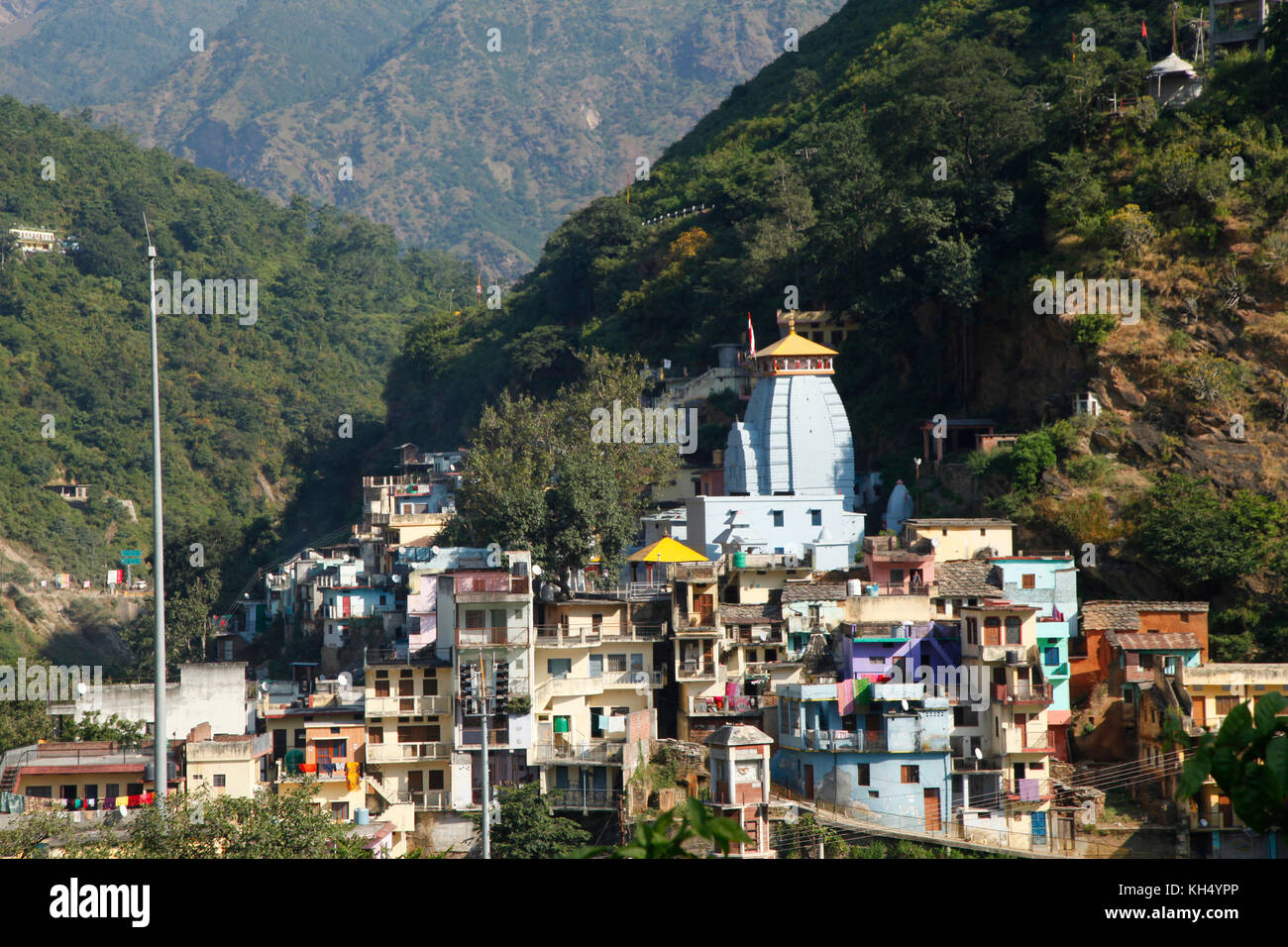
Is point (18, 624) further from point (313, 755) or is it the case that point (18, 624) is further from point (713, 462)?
point (313, 755)

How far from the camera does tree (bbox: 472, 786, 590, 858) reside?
106 ft

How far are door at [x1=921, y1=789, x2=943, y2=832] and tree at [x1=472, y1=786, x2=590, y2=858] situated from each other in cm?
766

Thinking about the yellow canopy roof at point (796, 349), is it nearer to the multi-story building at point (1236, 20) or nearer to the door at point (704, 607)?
the door at point (704, 607)

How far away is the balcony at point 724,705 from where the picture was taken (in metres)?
39.4

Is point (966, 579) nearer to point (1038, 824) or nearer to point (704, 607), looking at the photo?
point (704, 607)

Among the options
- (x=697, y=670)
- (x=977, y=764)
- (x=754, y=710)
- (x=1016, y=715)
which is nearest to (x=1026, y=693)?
(x=1016, y=715)

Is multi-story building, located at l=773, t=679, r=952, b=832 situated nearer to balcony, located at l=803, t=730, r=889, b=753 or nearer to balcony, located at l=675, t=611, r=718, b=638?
balcony, located at l=803, t=730, r=889, b=753

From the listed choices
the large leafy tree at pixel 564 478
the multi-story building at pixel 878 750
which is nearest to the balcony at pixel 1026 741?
the multi-story building at pixel 878 750

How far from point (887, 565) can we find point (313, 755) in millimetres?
15529

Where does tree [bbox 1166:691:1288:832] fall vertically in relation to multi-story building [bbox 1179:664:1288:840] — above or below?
above

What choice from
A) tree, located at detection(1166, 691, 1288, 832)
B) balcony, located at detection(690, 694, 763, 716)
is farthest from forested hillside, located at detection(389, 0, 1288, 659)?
tree, located at detection(1166, 691, 1288, 832)

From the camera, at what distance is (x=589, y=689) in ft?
131

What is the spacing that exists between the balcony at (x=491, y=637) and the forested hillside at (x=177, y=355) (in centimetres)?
3899

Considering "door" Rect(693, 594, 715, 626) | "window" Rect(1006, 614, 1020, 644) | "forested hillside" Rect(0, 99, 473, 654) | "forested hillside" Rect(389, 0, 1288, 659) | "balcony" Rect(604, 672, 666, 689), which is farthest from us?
"forested hillside" Rect(0, 99, 473, 654)
